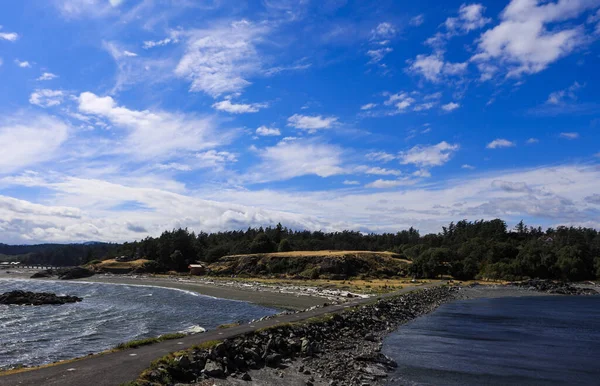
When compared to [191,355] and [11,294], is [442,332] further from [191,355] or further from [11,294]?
[11,294]

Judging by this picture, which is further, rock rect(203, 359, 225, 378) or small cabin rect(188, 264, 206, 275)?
small cabin rect(188, 264, 206, 275)

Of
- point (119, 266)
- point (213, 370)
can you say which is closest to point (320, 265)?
point (119, 266)

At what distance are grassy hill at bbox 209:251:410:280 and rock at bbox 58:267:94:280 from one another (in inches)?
1877

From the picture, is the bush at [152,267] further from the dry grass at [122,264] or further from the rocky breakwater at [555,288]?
the rocky breakwater at [555,288]

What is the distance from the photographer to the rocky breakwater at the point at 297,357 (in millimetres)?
18906

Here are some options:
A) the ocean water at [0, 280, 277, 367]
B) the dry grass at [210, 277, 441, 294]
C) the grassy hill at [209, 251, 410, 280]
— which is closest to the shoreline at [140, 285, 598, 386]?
the ocean water at [0, 280, 277, 367]

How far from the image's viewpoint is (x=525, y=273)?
4508 inches

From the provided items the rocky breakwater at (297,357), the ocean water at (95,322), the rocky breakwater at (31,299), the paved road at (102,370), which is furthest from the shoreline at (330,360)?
the rocky breakwater at (31,299)

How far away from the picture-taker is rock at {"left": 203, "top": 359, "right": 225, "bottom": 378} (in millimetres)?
19170

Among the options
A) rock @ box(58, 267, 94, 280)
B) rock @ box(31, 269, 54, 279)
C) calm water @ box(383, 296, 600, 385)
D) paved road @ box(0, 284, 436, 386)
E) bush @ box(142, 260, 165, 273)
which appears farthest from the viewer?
bush @ box(142, 260, 165, 273)

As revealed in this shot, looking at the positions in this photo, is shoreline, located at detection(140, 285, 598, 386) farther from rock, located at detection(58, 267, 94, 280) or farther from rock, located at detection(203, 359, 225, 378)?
rock, located at detection(58, 267, 94, 280)

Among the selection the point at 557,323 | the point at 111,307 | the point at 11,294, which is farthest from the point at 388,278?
the point at 11,294

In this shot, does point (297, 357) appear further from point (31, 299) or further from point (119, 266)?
point (119, 266)

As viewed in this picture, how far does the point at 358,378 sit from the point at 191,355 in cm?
824
